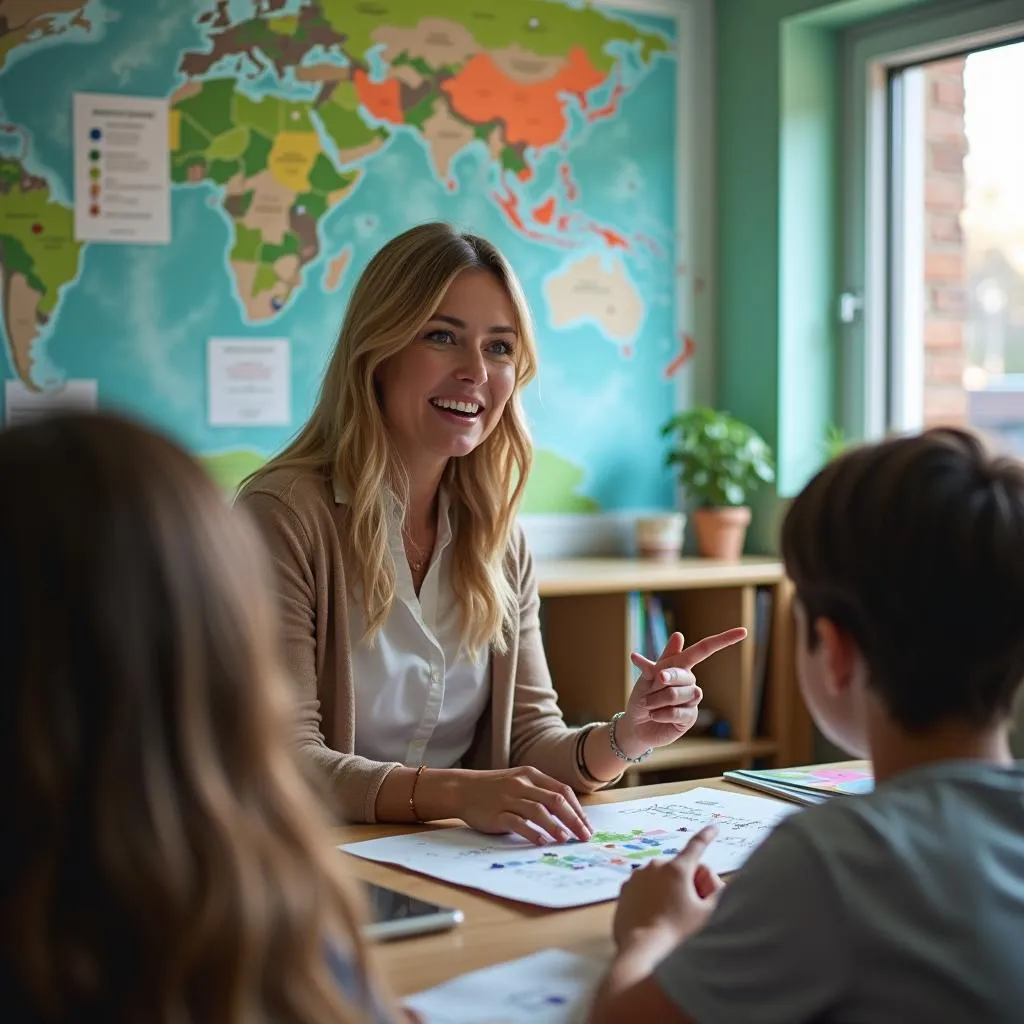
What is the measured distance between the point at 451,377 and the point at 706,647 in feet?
2.05

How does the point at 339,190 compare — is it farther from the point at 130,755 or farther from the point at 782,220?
the point at 130,755

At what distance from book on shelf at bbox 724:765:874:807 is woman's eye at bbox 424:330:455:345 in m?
0.75

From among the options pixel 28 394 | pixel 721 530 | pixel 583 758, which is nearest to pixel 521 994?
pixel 583 758

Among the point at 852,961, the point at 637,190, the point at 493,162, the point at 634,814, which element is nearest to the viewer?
the point at 852,961

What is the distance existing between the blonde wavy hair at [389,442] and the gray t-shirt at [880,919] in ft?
3.53

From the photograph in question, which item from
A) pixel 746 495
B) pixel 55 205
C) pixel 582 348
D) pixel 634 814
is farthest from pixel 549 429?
pixel 634 814

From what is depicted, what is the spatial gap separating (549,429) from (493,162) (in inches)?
26.8

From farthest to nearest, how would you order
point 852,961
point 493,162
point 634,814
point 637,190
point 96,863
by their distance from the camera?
point 637,190 → point 493,162 → point 634,814 → point 852,961 → point 96,863

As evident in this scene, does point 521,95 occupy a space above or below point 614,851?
above

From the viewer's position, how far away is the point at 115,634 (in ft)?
2.34

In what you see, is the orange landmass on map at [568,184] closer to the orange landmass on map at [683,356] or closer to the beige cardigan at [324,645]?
the orange landmass on map at [683,356]

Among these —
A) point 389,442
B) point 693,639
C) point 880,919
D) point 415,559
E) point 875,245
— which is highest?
point 875,245

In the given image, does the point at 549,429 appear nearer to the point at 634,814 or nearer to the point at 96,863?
the point at 634,814

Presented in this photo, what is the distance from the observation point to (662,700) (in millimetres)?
1780
